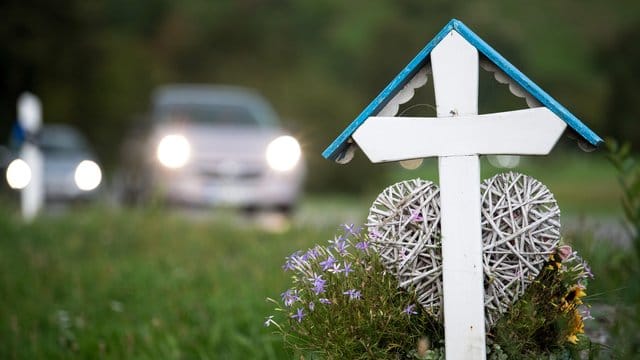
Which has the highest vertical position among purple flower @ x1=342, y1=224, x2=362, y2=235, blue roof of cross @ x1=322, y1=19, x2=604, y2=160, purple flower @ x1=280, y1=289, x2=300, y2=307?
blue roof of cross @ x1=322, y1=19, x2=604, y2=160

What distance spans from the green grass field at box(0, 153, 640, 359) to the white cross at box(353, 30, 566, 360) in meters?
0.40

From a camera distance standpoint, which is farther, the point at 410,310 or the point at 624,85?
the point at 624,85

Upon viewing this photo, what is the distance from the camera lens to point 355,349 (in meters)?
2.50

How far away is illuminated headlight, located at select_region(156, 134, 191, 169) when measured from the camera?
9.66 m

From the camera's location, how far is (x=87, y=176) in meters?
15.4

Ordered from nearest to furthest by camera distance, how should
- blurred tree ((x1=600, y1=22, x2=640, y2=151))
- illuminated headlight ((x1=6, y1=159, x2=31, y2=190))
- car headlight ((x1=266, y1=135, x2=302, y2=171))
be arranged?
car headlight ((x1=266, y1=135, x2=302, y2=171)) → illuminated headlight ((x1=6, y1=159, x2=31, y2=190)) → blurred tree ((x1=600, y1=22, x2=640, y2=151))

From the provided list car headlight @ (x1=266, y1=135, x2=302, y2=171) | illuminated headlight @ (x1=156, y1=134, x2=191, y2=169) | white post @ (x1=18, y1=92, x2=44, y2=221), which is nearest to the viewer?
illuminated headlight @ (x1=156, y1=134, x2=191, y2=169)

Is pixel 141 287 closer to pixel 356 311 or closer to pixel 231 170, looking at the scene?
pixel 356 311

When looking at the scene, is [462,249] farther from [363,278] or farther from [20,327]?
[20,327]

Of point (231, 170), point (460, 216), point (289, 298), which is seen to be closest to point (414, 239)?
point (460, 216)

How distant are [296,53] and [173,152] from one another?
23.5 meters

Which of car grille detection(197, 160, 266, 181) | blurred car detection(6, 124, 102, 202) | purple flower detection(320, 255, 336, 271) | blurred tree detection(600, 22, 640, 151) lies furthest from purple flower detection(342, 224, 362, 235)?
blurred tree detection(600, 22, 640, 151)

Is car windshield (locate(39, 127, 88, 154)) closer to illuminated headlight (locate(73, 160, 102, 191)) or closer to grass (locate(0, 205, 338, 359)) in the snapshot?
illuminated headlight (locate(73, 160, 102, 191))

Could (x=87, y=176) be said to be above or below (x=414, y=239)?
above
